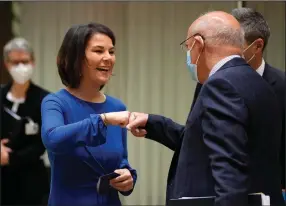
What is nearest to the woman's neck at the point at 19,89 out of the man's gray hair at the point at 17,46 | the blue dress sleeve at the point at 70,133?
the man's gray hair at the point at 17,46

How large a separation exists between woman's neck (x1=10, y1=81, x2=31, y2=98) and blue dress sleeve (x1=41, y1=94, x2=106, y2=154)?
32.1 inches

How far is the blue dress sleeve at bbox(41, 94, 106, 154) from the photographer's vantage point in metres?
1.40

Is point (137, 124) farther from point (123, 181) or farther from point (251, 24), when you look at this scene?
point (251, 24)

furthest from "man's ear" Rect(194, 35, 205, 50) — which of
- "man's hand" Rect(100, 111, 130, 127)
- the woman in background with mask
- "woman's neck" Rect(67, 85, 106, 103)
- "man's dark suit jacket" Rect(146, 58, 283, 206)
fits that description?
the woman in background with mask

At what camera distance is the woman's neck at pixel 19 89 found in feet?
7.33

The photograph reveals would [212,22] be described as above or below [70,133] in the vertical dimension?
above

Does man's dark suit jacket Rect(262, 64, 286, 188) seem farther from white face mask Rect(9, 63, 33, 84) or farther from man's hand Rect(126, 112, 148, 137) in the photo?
white face mask Rect(9, 63, 33, 84)

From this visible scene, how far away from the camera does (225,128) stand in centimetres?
114

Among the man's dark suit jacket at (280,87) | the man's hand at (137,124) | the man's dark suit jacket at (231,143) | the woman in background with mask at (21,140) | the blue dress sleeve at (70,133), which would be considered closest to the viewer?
the man's dark suit jacket at (231,143)

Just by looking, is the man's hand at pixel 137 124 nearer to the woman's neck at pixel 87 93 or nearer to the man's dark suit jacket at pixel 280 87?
the woman's neck at pixel 87 93

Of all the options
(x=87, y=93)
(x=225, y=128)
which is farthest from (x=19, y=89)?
(x=225, y=128)

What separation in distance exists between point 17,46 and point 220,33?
53.7 inches

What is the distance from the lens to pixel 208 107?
3.89ft

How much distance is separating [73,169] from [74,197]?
0.09 m
